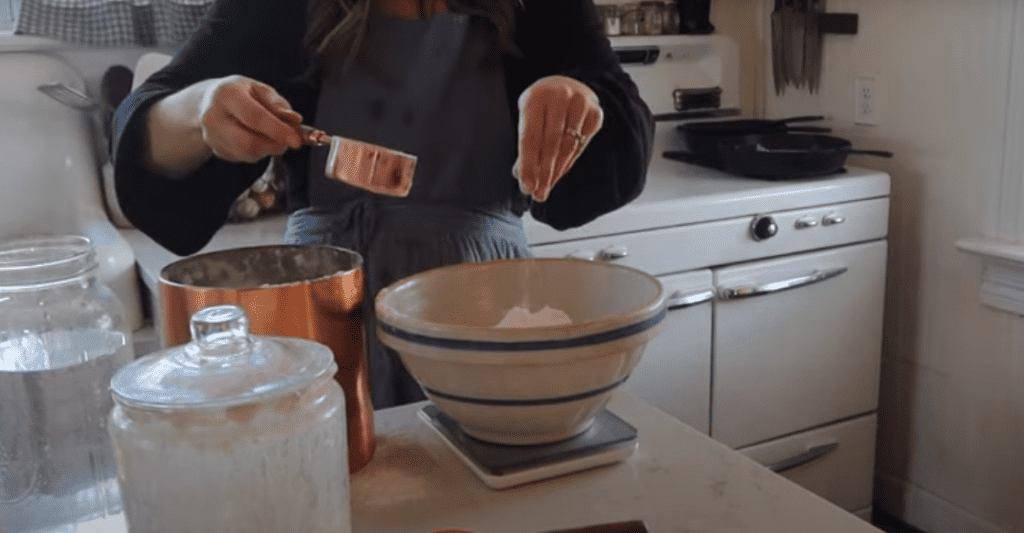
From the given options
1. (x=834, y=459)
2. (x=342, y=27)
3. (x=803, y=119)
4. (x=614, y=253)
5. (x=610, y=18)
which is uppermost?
(x=610, y=18)

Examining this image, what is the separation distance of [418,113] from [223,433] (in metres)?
0.65

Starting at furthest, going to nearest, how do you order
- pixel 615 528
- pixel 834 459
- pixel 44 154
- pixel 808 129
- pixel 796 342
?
pixel 808 129, pixel 834 459, pixel 796 342, pixel 44 154, pixel 615 528

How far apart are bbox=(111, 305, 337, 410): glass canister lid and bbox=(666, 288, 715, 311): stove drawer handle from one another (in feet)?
4.86

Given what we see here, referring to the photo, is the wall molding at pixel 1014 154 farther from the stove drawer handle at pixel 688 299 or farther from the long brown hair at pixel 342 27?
the long brown hair at pixel 342 27

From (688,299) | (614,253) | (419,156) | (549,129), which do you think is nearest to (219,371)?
(549,129)

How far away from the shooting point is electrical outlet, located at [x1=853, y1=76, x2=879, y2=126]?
2320 millimetres

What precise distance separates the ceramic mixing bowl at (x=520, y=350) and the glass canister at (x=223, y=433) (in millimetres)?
158

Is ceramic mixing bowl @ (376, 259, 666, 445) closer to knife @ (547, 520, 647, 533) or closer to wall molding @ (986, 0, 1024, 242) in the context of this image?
knife @ (547, 520, 647, 533)

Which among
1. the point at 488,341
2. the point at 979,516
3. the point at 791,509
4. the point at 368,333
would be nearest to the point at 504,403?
the point at 488,341

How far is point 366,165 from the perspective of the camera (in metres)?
0.77

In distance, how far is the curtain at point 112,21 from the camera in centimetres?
203

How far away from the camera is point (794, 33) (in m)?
2.50

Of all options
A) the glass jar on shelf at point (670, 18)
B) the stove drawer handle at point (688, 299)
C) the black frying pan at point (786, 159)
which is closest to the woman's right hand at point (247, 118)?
the stove drawer handle at point (688, 299)

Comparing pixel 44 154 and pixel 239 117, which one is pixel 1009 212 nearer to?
pixel 239 117
